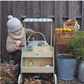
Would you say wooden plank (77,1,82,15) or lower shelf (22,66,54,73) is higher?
wooden plank (77,1,82,15)

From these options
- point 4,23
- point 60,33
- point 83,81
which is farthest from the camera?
point 4,23

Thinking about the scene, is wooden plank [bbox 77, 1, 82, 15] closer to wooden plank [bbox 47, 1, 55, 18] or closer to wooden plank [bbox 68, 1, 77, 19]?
wooden plank [bbox 68, 1, 77, 19]

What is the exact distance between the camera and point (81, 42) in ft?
8.43

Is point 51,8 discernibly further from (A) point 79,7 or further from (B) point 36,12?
(A) point 79,7

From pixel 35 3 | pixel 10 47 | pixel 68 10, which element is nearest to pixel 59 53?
pixel 10 47

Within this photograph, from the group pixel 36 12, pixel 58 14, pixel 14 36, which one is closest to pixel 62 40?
pixel 58 14

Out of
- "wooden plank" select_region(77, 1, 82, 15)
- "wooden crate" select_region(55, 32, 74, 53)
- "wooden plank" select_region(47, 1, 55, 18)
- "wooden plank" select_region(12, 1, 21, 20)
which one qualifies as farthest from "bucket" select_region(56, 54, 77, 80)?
"wooden plank" select_region(12, 1, 21, 20)

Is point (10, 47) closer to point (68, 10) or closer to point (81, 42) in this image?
point (81, 42)

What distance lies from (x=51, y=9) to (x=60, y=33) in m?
1.12

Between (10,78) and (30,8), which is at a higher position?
(30,8)

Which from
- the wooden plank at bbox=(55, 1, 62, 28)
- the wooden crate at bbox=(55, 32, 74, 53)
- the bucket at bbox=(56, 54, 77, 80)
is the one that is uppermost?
the wooden plank at bbox=(55, 1, 62, 28)

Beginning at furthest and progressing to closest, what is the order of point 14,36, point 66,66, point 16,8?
1. point 16,8
2. point 14,36
3. point 66,66

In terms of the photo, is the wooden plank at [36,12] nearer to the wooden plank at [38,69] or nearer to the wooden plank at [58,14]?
the wooden plank at [58,14]

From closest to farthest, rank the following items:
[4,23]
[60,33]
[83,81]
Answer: [83,81]
[60,33]
[4,23]
